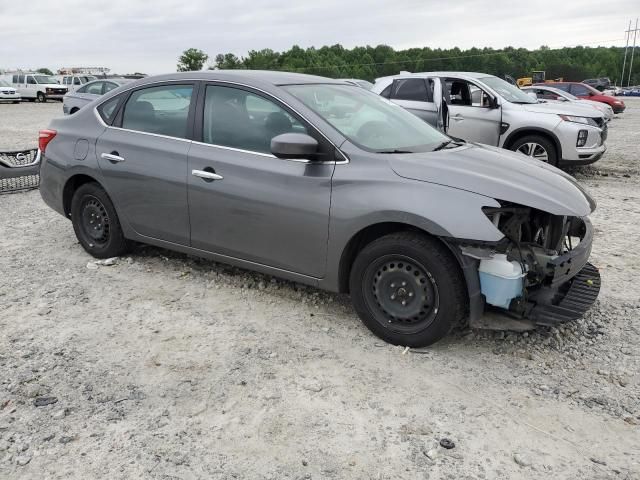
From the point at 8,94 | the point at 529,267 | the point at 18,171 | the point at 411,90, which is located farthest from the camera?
the point at 8,94

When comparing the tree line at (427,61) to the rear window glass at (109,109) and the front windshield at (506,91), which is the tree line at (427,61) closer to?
the front windshield at (506,91)

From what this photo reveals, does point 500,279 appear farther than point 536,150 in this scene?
No

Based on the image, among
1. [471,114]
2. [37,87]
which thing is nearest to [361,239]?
[471,114]

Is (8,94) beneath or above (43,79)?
beneath

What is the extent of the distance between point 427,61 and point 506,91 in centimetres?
8956

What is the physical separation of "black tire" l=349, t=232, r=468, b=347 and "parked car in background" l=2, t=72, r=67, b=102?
119ft

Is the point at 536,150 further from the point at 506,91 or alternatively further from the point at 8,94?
the point at 8,94

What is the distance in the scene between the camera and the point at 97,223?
206 inches

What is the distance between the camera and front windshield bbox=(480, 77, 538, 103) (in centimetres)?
1005

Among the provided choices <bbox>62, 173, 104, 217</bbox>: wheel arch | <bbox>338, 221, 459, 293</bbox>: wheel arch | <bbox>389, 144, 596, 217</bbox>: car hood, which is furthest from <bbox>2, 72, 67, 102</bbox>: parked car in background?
<bbox>389, 144, 596, 217</bbox>: car hood

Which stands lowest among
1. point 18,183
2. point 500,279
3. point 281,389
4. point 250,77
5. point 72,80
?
point 281,389

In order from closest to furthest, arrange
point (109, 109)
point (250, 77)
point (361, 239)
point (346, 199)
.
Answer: point (346, 199)
point (361, 239)
point (250, 77)
point (109, 109)

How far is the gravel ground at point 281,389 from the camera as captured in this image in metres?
2.67


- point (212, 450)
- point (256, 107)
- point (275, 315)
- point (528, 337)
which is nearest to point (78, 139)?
point (256, 107)
